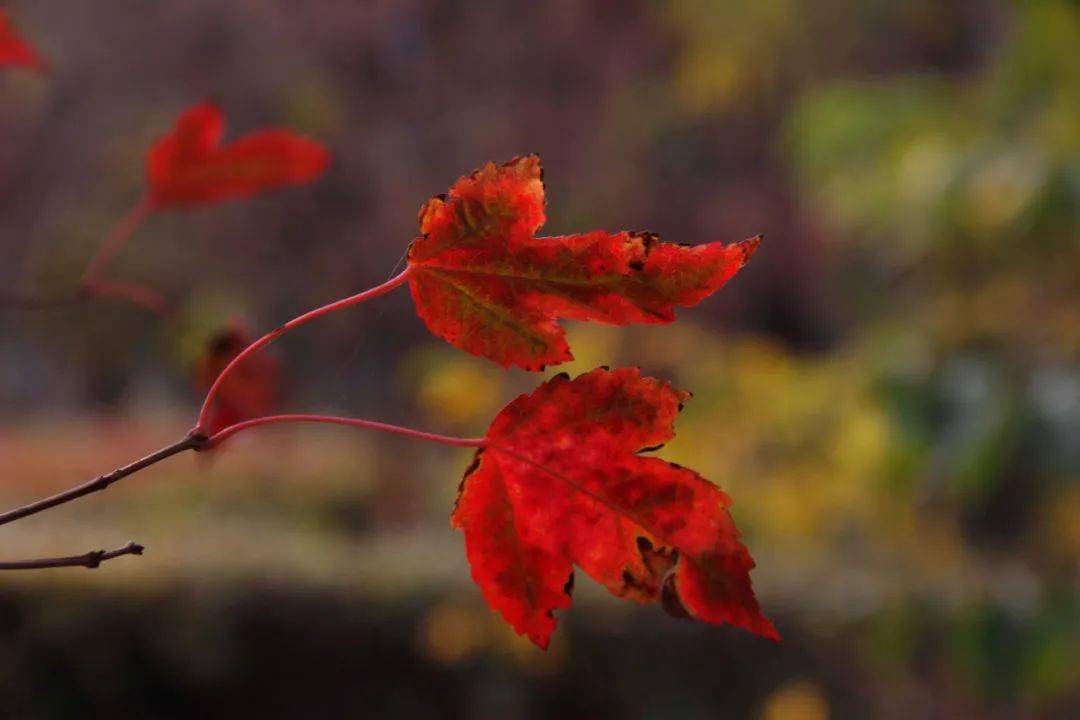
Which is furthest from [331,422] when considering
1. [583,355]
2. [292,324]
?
[583,355]

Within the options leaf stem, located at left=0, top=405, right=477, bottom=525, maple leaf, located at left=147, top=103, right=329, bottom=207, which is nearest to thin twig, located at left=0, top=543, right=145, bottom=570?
leaf stem, located at left=0, top=405, right=477, bottom=525

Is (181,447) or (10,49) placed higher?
(10,49)

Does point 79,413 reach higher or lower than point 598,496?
higher

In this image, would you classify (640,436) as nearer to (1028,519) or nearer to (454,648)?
(454,648)

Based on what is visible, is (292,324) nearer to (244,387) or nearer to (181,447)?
(181,447)

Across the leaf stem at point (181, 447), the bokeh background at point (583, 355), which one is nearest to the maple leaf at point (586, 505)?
the leaf stem at point (181, 447)

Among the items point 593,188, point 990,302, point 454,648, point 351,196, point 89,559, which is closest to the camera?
point 89,559

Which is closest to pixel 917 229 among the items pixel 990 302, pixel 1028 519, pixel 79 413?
pixel 990 302

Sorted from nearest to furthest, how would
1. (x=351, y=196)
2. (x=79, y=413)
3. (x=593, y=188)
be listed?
(x=351, y=196) < (x=593, y=188) < (x=79, y=413)
